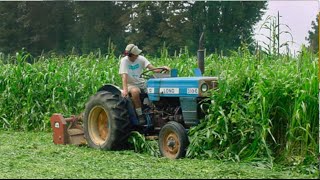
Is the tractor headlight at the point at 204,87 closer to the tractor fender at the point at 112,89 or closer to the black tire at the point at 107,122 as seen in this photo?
the black tire at the point at 107,122

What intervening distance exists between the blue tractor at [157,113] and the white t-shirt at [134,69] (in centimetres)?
10

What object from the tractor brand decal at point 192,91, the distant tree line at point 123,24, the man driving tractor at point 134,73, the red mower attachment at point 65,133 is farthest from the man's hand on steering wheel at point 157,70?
the distant tree line at point 123,24

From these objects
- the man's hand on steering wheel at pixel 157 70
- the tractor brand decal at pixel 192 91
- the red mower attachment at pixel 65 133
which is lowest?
the red mower attachment at pixel 65 133

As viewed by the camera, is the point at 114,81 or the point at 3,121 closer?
the point at 114,81

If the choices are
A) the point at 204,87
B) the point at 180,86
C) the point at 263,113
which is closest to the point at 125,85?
the point at 180,86

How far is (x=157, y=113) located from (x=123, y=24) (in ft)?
65.3

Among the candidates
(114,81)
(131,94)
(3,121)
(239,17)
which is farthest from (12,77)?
(239,17)

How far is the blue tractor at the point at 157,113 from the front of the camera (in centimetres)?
714

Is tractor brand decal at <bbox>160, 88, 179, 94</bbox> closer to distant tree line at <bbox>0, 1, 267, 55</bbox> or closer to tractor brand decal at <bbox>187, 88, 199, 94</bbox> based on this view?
tractor brand decal at <bbox>187, 88, 199, 94</bbox>

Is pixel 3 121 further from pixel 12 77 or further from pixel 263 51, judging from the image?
pixel 263 51

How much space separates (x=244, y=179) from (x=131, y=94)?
2.96 meters

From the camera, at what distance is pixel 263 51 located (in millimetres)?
8031

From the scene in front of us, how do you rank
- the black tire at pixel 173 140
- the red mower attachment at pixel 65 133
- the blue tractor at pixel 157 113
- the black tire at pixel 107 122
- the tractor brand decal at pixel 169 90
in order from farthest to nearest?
the red mower attachment at pixel 65 133 < the black tire at pixel 107 122 < the tractor brand decal at pixel 169 90 < the blue tractor at pixel 157 113 < the black tire at pixel 173 140

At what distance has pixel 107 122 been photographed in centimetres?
838
